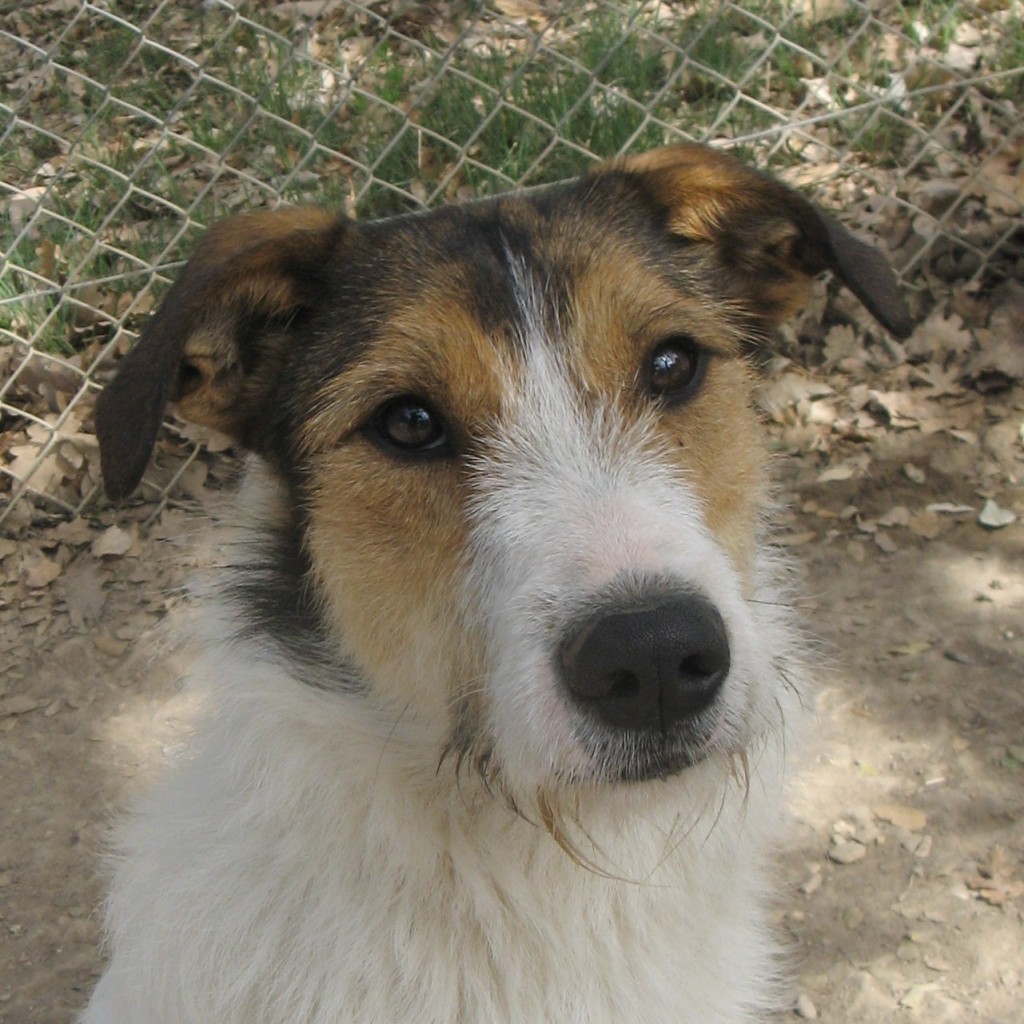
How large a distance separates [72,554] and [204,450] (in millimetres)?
653

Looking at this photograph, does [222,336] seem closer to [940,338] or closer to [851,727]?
[851,727]

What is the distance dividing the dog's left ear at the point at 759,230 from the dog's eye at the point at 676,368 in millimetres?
326

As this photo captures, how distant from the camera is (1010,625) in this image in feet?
12.7

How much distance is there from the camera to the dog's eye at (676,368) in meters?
2.36

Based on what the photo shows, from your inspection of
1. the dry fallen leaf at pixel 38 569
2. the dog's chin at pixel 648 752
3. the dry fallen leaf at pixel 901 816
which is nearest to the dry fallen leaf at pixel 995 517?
the dry fallen leaf at pixel 901 816

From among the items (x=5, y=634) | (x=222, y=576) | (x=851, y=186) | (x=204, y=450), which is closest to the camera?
(x=222, y=576)

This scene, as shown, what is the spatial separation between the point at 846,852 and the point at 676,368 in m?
1.80

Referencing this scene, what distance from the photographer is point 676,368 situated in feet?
7.84

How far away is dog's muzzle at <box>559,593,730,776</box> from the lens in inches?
71.2

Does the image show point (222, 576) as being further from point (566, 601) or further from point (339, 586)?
point (566, 601)

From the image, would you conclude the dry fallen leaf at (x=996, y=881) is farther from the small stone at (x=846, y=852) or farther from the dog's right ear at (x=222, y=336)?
the dog's right ear at (x=222, y=336)

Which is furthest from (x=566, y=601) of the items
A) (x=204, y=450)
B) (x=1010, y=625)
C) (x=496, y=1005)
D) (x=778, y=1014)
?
(x=204, y=450)

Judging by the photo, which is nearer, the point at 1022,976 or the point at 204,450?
the point at 1022,976

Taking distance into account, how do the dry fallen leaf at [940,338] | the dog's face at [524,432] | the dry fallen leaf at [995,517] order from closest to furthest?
the dog's face at [524,432] → the dry fallen leaf at [995,517] → the dry fallen leaf at [940,338]
